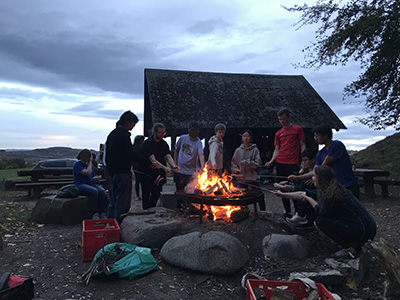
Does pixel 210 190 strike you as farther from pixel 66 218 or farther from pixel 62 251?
pixel 66 218

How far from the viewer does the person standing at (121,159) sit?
5109 millimetres

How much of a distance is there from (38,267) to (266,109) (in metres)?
11.9

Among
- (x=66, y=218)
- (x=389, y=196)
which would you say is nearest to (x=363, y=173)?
(x=389, y=196)

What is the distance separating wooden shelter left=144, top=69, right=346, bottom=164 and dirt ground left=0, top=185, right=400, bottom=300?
7.58m

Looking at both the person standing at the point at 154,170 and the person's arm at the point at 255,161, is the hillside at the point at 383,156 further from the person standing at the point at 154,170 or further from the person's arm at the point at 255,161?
the person standing at the point at 154,170

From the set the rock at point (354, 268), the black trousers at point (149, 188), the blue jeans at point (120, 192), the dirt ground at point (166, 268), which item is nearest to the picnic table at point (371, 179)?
the dirt ground at point (166, 268)

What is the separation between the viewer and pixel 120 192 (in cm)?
520

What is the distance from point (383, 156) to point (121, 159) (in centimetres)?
1520

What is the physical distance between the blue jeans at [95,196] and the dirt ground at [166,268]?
2.56ft

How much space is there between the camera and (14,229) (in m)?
6.12

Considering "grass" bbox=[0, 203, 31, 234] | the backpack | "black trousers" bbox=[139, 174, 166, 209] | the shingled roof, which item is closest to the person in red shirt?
"black trousers" bbox=[139, 174, 166, 209]

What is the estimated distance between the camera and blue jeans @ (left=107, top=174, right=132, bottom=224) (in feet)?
16.9

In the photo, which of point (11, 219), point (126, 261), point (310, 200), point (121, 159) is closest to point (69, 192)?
point (11, 219)

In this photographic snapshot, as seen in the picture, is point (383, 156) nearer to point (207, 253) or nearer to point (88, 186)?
point (88, 186)
